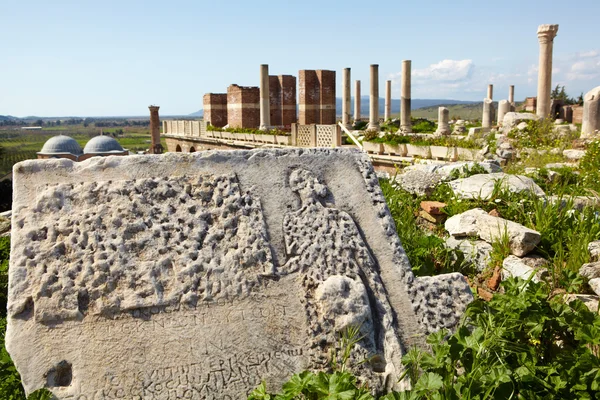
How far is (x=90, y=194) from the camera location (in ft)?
7.65

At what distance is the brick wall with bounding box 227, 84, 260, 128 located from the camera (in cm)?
2652

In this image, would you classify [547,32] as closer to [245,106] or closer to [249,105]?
[249,105]

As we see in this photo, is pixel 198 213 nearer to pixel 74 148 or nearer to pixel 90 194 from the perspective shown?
pixel 90 194

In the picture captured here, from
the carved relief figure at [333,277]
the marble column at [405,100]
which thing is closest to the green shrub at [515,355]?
the carved relief figure at [333,277]

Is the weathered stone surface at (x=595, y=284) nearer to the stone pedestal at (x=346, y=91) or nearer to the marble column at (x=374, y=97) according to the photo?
the marble column at (x=374, y=97)

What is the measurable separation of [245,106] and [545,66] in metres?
Answer: 14.9

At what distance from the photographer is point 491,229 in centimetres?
371

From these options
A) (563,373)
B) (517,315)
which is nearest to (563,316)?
(517,315)

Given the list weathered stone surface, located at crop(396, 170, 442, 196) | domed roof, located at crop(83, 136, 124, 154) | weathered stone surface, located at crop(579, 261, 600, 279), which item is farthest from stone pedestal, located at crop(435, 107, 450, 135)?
domed roof, located at crop(83, 136, 124, 154)

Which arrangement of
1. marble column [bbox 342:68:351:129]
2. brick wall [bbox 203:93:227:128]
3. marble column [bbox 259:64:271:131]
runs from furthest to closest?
brick wall [bbox 203:93:227:128] < marble column [bbox 342:68:351:129] < marble column [bbox 259:64:271:131]

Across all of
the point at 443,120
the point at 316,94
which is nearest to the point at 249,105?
the point at 316,94

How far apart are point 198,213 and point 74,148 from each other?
30618mm

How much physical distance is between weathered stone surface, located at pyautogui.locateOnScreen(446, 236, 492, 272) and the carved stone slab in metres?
1.11

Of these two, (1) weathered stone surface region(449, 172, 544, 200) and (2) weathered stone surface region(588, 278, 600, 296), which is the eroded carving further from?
(1) weathered stone surface region(449, 172, 544, 200)
